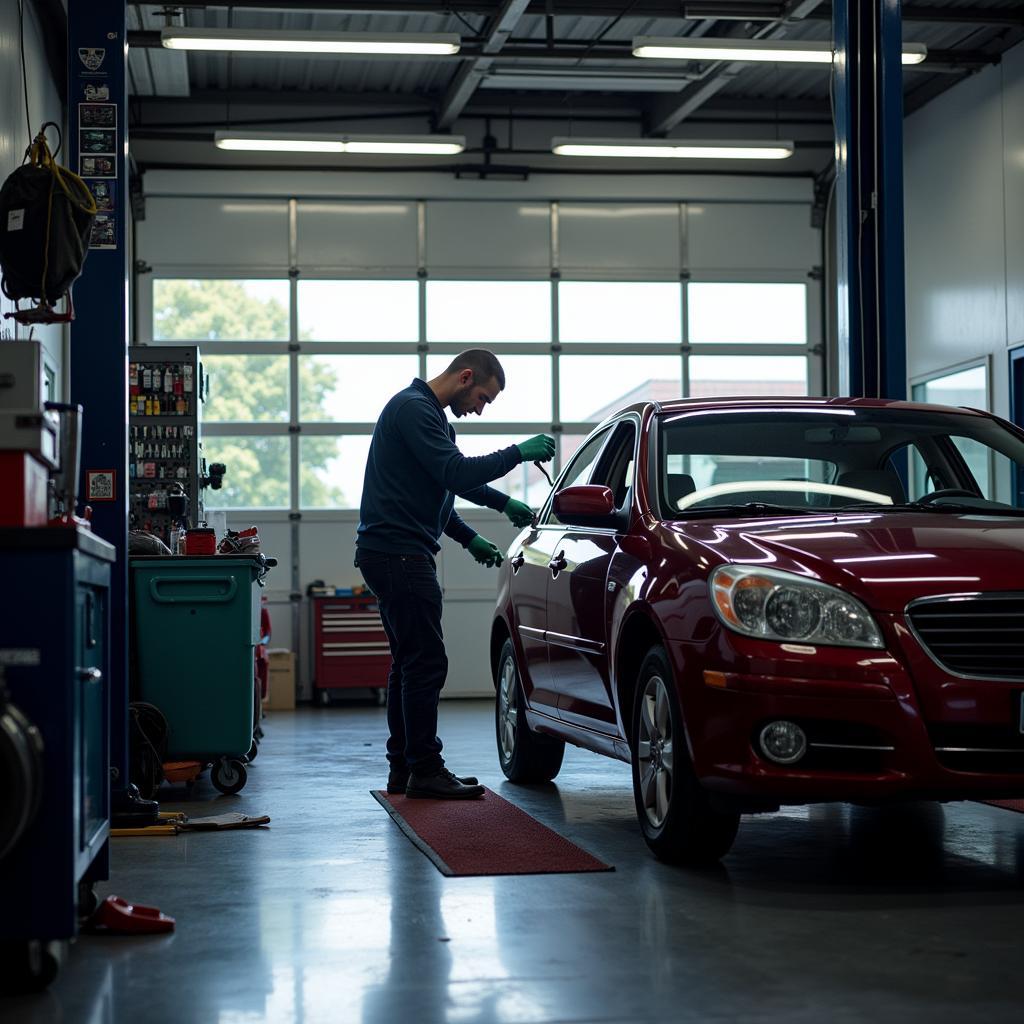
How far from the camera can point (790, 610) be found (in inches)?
164

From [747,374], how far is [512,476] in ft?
8.06

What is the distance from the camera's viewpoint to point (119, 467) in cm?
566

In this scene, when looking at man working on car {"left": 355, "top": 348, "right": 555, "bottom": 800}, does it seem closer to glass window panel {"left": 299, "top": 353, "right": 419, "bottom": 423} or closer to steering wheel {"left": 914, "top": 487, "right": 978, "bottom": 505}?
steering wheel {"left": 914, "top": 487, "right": 978, "bottom": 505}

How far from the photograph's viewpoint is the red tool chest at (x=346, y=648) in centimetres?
1345

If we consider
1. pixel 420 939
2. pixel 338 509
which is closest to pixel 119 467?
pixel 420 939

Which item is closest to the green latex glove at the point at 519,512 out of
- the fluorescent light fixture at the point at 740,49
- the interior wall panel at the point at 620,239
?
the fluorescent light fixture at the point at 740,49

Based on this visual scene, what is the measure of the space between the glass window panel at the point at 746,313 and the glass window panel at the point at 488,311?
4.80 feet

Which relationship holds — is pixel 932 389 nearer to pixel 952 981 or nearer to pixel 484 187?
pixel 484 187

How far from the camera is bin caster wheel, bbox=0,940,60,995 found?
321cm

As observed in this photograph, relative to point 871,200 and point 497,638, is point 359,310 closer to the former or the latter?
point 871,200

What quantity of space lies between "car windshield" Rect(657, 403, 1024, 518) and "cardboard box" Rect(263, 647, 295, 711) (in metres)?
8.20

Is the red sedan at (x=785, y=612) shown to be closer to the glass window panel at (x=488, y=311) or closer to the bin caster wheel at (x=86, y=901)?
the bin caster wheel at (x=86, y=901)

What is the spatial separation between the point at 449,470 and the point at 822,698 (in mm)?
2328

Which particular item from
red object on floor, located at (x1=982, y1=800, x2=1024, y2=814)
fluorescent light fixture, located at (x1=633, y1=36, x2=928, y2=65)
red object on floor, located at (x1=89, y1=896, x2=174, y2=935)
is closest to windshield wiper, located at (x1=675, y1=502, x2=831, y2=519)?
red object on floor, located at (x1=982, y1=800, x2=1024, y2=814)
